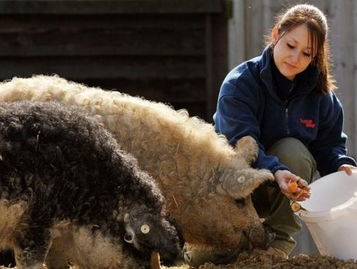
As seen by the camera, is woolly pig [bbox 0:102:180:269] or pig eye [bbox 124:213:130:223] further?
pig eye [bbox 124:213:130:223]

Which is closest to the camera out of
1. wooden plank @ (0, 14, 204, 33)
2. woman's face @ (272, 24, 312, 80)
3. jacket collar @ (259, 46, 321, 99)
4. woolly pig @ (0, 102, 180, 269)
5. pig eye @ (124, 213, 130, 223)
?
woolly pig @ (0, 102, 180, 269)

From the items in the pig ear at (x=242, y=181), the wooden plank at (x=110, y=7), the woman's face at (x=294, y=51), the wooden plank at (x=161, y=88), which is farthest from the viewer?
the wooden plank at (x=161, y=88)

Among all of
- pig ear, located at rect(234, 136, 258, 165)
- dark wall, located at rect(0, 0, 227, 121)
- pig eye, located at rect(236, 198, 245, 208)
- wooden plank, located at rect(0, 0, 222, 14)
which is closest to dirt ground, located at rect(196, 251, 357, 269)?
pig eye, located at rect(236, 198, 245, 208)

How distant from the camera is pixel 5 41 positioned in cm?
844

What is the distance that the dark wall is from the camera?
8445 mm

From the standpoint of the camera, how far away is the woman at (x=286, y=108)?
19.9ft

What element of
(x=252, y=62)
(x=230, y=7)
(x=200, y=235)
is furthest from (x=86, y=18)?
(x=200, y=235)

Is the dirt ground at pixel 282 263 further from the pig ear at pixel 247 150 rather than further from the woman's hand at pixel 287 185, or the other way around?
the pig ear at pixel 247 150

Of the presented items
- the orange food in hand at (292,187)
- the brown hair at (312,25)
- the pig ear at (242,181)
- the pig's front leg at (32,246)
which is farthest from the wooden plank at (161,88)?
the pig's front leg at (32,246)

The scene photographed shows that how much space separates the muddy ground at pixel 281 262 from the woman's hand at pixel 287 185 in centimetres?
36

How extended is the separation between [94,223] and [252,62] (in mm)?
2154

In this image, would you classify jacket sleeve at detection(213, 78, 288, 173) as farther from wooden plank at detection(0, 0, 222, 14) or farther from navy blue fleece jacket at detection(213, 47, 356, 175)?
wooden plank at detection(0, 0, 222, 14)

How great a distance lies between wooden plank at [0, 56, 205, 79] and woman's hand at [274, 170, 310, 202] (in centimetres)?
313

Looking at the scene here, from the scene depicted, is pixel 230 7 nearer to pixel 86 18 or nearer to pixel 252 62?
pixel 86 18
